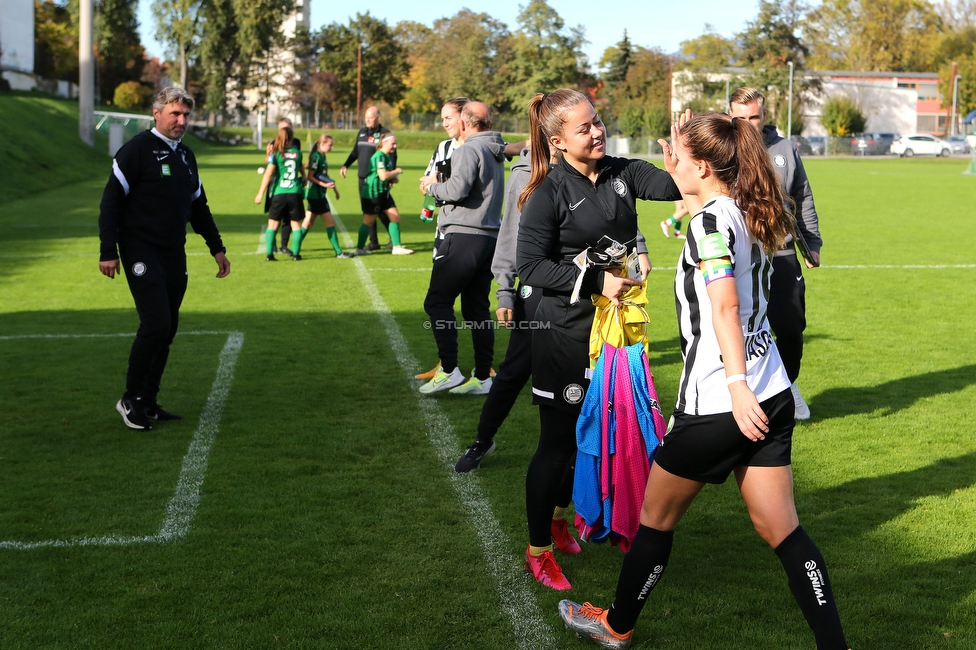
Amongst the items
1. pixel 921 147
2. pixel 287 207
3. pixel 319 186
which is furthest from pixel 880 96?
pixel 287 207

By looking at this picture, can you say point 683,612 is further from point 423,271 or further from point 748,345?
point 423,271

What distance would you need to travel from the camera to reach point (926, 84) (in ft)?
338

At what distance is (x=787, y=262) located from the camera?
5.99m

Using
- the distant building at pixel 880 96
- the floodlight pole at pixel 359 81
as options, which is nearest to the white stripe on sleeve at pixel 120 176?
the distant building at pixel 880 96

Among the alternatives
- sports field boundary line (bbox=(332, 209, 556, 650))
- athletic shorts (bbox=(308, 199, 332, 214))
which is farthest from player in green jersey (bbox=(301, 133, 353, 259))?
sports field boundary line (bbox=(332, 209, 556, 650))

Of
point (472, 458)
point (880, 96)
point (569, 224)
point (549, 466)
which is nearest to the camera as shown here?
point (569, 224)

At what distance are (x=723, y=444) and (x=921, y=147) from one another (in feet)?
233

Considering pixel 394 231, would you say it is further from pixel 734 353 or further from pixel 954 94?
pixel 954 94

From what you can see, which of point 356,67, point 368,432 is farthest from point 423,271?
point 356,67

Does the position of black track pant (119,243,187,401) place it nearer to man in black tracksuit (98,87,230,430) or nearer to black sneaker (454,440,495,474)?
man in black tracksuit (98,87,230,430)

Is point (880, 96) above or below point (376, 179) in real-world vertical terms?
above

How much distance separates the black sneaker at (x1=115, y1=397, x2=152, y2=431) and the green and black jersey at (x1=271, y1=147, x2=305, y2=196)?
7911 mm

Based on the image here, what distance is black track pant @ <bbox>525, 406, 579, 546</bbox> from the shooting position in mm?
4051

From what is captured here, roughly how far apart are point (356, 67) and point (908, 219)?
77.9 metres
